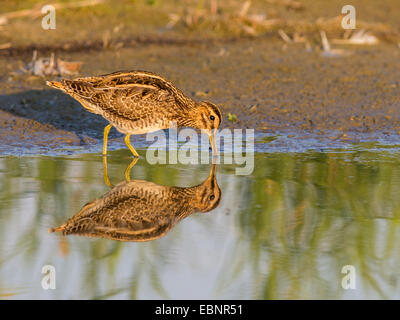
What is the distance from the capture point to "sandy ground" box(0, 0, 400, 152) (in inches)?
360

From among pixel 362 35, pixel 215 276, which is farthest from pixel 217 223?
pixel 362 35

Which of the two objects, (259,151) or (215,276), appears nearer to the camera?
(215,276)

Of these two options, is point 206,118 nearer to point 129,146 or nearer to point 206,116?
point 206,116

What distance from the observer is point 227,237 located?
5.69 metres

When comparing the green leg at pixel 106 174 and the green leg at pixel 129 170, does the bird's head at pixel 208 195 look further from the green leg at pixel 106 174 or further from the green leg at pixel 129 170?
the green leg at pixel 106 174

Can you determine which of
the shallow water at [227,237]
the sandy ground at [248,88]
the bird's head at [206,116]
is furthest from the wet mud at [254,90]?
the shallow water at [227,237]

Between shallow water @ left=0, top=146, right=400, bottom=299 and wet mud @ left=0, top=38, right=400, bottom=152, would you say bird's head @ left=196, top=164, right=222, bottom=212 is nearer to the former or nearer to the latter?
shallow water @ left=0, top=146, right=400, bottom=299

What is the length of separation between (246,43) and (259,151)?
4.65 metres

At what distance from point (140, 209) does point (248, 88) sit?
4625 millimetres

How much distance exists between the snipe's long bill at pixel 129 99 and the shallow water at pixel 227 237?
55cm

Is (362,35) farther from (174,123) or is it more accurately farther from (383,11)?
(174,123)

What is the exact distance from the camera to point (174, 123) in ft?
28.2

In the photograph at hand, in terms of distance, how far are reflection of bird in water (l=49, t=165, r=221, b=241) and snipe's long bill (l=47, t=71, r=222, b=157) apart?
1.35 meters

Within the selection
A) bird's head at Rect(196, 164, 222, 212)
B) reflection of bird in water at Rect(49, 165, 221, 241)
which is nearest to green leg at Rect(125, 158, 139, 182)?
reflection of bird in water at Rect(49, 165, 221, 241)
